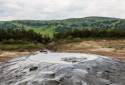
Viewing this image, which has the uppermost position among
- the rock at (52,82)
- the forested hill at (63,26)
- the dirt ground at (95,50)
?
the rock at (52,82)

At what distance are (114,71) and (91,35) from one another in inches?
1340

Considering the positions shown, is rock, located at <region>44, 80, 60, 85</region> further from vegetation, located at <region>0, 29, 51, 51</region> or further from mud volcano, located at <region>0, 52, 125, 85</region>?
vegetation, located at <region>0, 29, 51, 51</region>

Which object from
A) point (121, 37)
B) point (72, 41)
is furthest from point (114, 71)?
point (121, 37)

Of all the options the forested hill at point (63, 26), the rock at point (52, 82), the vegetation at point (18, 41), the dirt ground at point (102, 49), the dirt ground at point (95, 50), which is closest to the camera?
the rock at point (52, 82)

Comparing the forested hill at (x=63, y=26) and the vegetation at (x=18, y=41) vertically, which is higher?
the vegetation at (x=18, y=41)

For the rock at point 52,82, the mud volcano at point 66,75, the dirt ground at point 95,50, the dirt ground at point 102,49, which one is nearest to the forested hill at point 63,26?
the dirt ground at point 102,49

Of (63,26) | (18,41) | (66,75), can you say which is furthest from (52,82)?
(63,26)

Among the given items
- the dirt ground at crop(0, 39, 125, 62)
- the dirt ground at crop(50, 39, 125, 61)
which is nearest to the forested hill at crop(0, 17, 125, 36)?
the dirt ground at crop(50, 39, 125, 61)

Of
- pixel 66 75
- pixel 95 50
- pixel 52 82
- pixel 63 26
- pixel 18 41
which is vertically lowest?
pixel 63 26

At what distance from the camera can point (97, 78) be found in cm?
807

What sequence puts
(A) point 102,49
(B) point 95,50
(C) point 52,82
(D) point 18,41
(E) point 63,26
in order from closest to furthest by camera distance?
(C) point 52,82
(B) point 95,50
(A) point 102,49
(D) point 18,41
(E) point 63,26

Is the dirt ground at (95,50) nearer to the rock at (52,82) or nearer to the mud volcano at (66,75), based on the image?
the mud volcano at (66,75)

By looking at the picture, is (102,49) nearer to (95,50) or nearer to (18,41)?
(95,50)

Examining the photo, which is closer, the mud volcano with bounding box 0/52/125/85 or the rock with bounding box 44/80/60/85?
the rock with bounding box 44/80/60/85
